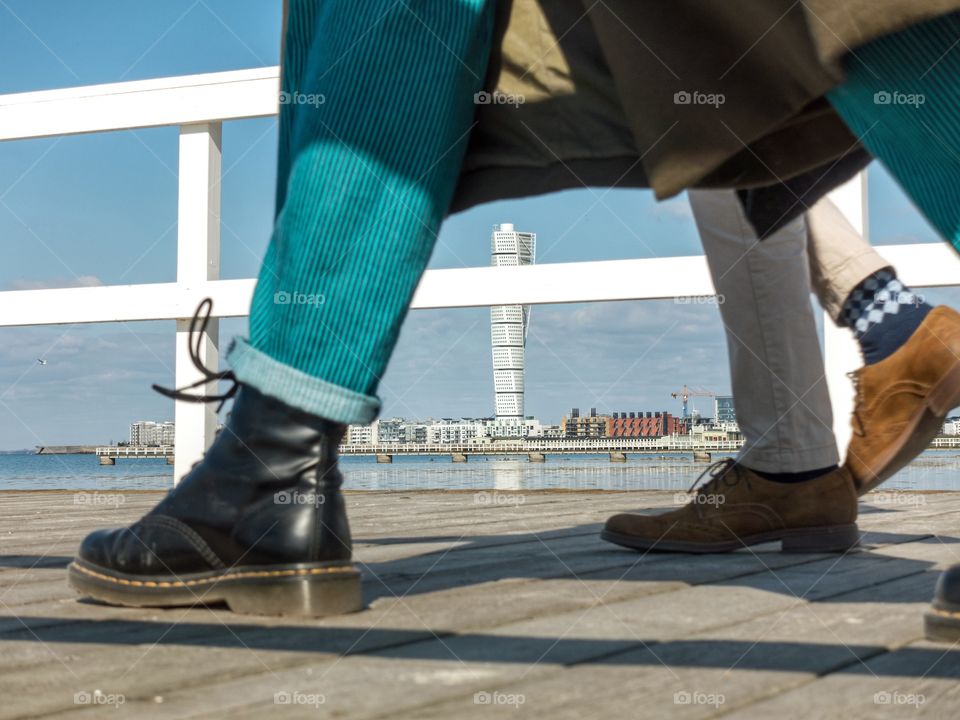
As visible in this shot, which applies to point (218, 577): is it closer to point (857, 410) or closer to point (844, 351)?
point (857, 410)

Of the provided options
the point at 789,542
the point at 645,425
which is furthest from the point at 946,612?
the point at 645,425

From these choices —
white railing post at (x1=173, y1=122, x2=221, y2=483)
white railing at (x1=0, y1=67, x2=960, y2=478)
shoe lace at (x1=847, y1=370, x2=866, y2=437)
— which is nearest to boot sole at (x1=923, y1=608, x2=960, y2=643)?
shoe lace at (x1=847, y1=370, x2=866, y2=437)

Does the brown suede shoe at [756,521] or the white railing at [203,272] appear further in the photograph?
the white railing at [203,272]

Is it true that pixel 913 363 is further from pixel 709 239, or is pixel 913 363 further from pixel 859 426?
pixel 709 239

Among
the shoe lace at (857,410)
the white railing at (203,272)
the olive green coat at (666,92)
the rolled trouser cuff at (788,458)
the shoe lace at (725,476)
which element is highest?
the white railing at (203,272)

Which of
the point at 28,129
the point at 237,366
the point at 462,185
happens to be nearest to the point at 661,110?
the point at 462,185

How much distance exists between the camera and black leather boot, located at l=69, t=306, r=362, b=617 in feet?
3.41

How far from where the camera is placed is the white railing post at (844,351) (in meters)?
2.62

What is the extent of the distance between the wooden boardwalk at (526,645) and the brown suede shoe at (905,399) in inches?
6.1

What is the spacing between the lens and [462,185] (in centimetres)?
120

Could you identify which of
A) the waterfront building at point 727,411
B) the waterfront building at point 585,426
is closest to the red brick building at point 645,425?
the waterfront building at point 585,426

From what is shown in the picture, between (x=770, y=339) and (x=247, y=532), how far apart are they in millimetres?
972

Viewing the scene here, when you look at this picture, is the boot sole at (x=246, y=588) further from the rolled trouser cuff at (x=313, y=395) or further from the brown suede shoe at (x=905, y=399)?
the brown suede shoe at (x=905, y=399)

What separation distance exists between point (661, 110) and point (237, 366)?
498 mm
